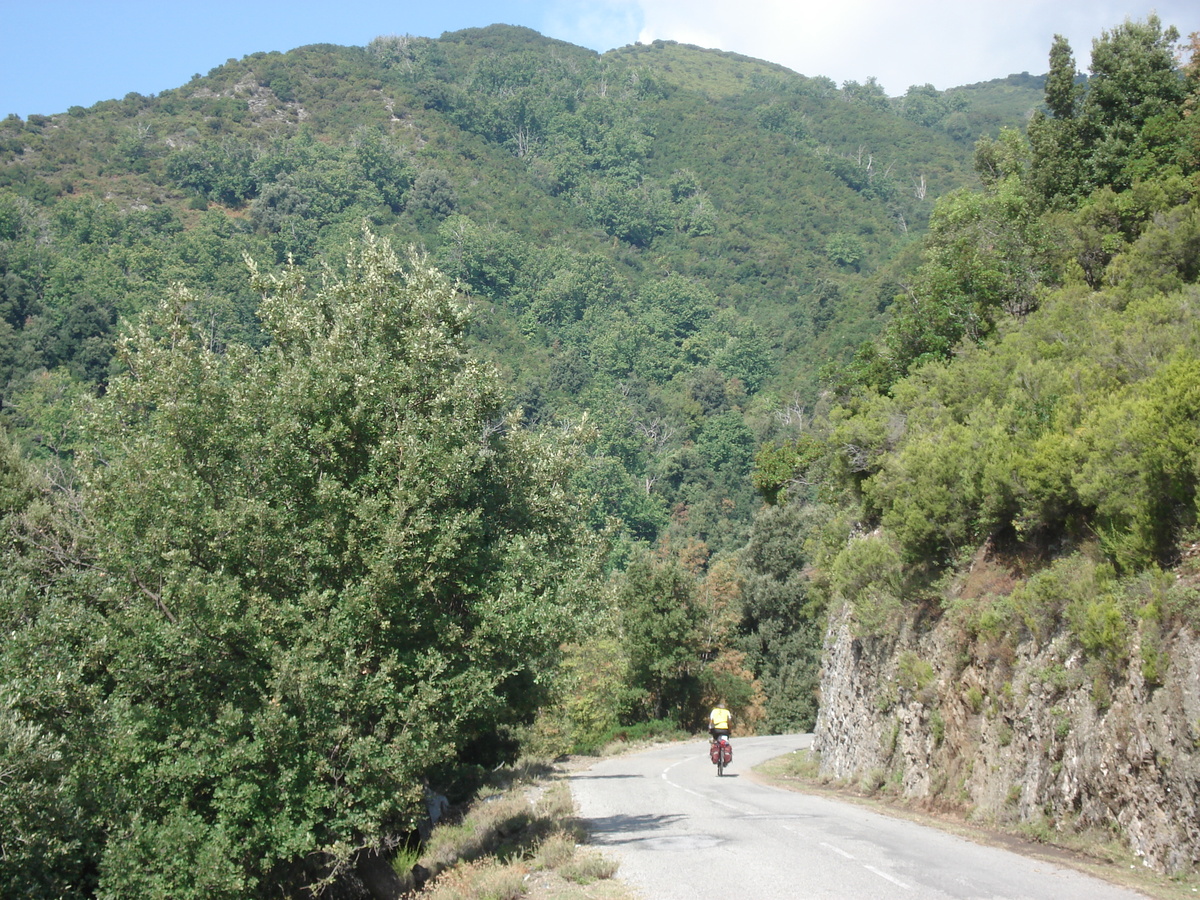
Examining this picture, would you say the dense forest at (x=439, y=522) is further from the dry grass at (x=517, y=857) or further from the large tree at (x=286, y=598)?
the dry grass at (x=517, y=857)

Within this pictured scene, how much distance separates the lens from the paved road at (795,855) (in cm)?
877

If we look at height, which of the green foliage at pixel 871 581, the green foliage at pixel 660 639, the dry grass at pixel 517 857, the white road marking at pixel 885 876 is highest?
the green foliage at pixel 871 581

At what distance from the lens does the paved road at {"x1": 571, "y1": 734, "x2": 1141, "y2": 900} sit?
8.77 m

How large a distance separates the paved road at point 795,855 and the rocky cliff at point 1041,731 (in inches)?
40.6

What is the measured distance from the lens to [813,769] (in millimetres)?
23219

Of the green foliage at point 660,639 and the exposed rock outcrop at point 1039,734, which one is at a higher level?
the exposed rock outcrop at point 1039,734

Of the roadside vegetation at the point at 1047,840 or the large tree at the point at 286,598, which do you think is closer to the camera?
the roadside vegetation at the point at 1047,840

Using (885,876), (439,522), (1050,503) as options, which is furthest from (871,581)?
(885,876)

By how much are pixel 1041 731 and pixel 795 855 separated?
3.89 meters

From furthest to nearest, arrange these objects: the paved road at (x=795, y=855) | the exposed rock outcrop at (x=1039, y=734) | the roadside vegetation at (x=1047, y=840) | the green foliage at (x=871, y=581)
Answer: the green foliage at (x=871, y=581), the exposed rock outcrop at (x=1039, y=734), the roadside vegetation at (x=1047, y=840), the paved road at (x=795, y=855)

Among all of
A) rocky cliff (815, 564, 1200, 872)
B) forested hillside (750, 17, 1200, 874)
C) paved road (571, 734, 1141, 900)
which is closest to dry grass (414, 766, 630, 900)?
paved road (571, 734, 1141, 900)

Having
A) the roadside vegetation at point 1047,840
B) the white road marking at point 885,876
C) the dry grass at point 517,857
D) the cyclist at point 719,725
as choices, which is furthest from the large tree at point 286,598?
the cyclist at point 719,725

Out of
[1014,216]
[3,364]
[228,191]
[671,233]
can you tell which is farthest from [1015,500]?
[671,233]

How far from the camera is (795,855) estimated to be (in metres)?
10.6
